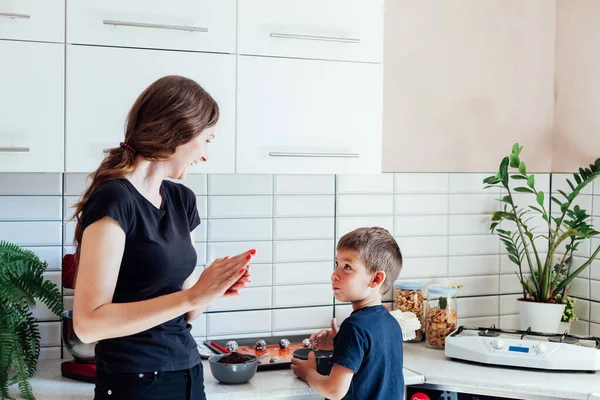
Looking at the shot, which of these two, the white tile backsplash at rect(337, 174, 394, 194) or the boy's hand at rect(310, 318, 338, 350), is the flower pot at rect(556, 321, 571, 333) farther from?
the boy's hand at rect(310, 318, 338, 350)

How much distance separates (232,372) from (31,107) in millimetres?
971

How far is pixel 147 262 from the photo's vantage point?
1806mm

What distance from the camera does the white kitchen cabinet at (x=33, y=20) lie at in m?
2.14

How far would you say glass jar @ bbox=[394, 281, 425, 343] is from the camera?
2959mm

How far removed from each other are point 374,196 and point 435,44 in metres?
0.67

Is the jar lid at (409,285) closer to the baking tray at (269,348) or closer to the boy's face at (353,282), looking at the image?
the baking tray at (269,348)

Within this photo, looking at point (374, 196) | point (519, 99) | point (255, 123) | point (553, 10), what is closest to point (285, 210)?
point (374, 196)

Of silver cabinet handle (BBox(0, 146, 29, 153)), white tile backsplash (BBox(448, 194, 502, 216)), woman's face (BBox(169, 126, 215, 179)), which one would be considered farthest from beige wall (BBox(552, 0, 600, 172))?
silver cabinet handle (BBox(0, 146, 29, 153))

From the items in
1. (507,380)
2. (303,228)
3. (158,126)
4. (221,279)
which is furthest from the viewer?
(303,228)

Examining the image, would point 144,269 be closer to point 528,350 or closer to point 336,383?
point 336,383

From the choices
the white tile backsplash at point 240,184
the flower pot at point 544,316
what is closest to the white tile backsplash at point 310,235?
the white tile backsplash at point 240,184

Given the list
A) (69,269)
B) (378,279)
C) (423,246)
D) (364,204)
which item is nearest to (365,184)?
(364,204)

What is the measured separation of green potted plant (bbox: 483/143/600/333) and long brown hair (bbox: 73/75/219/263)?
153 cm

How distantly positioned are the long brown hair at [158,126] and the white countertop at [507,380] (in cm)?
120
